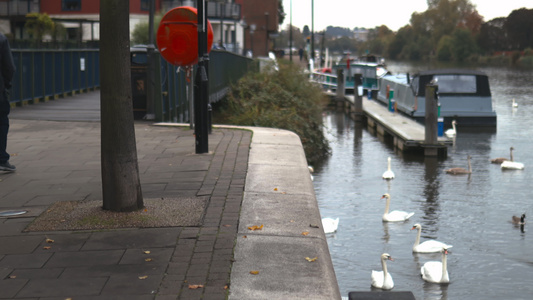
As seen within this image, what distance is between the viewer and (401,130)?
24.0 metres

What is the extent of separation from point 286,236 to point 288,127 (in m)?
12.3

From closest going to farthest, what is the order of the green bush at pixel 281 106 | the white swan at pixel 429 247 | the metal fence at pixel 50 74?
the white swan at pixel 429 247
the green bush at pixel 281 106
the metal fence at pixel 50 74

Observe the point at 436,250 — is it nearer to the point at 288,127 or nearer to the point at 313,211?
the point at 313,211

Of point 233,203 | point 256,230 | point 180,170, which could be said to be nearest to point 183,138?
point 180,170

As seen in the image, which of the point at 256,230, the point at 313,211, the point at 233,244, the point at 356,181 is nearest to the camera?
the point at 233,244

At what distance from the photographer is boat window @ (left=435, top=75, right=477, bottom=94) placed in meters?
27.2

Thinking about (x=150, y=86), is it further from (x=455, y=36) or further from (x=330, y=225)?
(x=455, y=36)

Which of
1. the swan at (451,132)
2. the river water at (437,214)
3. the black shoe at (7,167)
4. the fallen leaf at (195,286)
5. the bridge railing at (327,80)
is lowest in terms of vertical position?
the river water at (437,214)

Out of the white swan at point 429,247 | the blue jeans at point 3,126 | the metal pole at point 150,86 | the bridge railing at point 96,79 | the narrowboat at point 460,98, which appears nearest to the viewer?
the blue jeans at point 3,126

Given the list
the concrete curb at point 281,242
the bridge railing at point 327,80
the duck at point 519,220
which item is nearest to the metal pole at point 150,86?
the concrete curb at point 281,242

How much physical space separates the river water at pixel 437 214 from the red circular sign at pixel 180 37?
3543mm

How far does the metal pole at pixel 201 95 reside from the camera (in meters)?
10.2

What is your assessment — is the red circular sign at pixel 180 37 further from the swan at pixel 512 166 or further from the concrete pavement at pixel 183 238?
the swan at pixel 512 166

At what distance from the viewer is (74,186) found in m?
8.27
